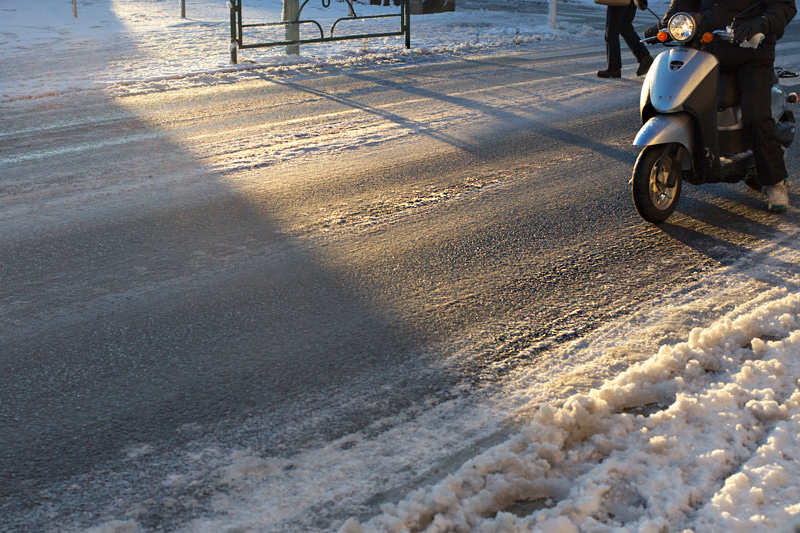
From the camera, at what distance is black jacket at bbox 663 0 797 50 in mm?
4777

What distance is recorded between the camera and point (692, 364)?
3.07m

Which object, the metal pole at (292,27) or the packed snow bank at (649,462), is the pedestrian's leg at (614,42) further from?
the packed snow bank at (649,462)

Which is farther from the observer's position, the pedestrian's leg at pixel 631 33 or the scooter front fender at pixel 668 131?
the pedestrian's leg at pixel 631 33

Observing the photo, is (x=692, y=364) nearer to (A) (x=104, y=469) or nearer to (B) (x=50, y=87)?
(A) (x=104, y=469)

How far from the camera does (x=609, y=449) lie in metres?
2.58

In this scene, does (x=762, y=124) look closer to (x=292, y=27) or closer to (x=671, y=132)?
(x=671, y=132)

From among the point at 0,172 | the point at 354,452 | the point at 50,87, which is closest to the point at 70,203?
the point at 0,172

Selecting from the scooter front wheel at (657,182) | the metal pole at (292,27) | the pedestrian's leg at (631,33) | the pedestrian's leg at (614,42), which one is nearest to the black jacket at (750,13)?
the scooter front wheel at (657,182)

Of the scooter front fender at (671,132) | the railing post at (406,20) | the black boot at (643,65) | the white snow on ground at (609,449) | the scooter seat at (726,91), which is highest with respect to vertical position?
the railing post at (406,20)

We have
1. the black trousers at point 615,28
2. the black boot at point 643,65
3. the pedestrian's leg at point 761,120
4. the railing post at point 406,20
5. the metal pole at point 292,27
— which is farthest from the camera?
the railing post at point 406,20

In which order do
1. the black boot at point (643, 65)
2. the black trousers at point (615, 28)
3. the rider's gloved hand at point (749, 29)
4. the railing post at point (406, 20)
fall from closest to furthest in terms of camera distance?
the rider's gloved hand at point (749, 29) → the black trousers at point (615, 28) → the black boot at point (643, 65) → the railing post at point (406, 20)

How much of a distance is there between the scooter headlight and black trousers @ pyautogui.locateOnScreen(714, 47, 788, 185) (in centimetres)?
33

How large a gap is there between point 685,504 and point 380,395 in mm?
1181

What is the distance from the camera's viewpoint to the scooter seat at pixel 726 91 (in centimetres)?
506
